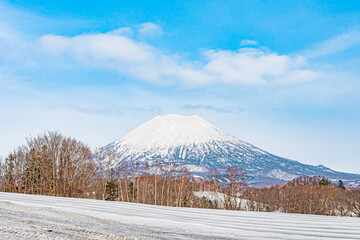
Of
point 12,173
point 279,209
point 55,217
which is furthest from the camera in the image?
point 279,209

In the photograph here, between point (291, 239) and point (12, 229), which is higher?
point (12, 229)

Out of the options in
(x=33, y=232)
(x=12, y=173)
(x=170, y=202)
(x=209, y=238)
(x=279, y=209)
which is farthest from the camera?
(x=279, y=209)

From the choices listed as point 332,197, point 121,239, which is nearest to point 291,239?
point 121,239

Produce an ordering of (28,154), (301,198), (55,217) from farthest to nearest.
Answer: (301,198) → (28,154) → (55,217)

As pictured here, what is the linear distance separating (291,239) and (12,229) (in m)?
3.96

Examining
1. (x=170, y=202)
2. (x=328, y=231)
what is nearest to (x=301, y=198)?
(x=170, y=202)

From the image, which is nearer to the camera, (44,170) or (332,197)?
(44,170)

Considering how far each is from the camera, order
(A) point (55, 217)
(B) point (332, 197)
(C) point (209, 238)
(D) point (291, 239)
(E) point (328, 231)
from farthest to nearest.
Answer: (B) point (332, 197) < (E) point (328, 231) < (A) point (55, 217) < (D) point (291, 239) < (C) point (209, 238)

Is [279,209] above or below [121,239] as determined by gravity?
below

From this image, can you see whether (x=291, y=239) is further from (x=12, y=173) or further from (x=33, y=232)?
(x=12, y=173)

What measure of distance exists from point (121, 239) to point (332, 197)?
186 feet

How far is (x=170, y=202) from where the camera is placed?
46.3 metres

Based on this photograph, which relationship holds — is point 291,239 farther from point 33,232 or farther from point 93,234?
point 33,232

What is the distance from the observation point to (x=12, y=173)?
129ft
